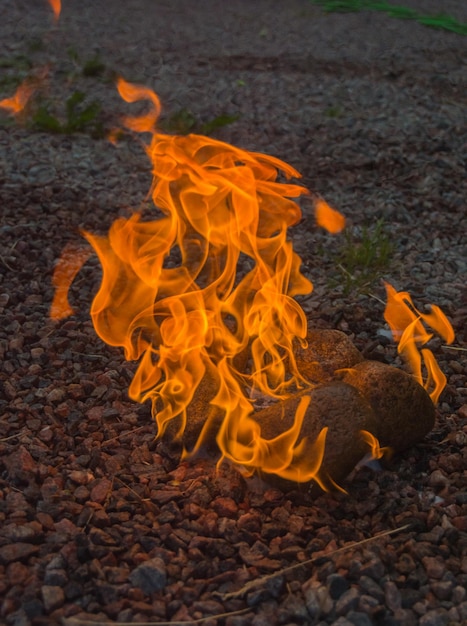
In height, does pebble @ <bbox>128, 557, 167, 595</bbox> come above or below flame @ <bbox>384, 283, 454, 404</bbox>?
above

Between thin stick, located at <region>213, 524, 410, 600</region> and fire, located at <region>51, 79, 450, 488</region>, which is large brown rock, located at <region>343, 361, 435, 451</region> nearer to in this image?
fire, located at <region>51, 79, 450, 488</region>

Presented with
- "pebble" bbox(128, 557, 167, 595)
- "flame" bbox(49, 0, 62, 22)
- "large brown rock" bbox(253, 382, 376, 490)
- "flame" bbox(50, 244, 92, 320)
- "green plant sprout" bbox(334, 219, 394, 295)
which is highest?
"large brown rock" bbox(253, 382, 376, 490)

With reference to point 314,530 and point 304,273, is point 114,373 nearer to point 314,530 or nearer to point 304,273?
point 314,530

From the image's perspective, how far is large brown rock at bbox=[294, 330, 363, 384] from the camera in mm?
3453

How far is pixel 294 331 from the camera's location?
3.49 m

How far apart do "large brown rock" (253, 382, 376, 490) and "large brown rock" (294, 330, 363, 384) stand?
407mm

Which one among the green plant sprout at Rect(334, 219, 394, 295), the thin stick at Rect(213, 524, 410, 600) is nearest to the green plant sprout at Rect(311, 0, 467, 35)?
the green plant sprout at Rect(334, 219, 394, 295)

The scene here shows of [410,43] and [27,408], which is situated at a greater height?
[27,408]

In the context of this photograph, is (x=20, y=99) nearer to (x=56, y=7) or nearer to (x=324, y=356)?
(x=56, y=7)

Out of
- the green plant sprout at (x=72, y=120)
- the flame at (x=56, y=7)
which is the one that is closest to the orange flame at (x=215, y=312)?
the green plant sprout at (x=72, y=120)

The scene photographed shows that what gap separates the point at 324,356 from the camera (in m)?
3.49

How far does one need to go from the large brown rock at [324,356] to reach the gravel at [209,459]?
1.57 ft

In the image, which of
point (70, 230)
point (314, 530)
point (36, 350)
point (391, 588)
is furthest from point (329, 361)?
point (70, 230)

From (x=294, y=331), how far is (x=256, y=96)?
5.47 meters
